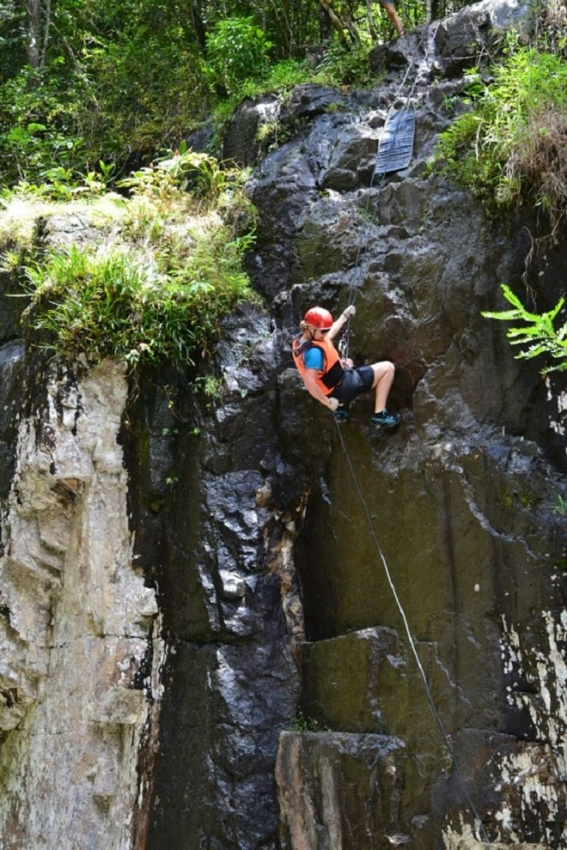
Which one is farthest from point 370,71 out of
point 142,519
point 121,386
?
point 142,519

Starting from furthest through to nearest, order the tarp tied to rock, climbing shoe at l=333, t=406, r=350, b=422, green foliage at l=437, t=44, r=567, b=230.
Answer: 1. the tarp tied to rock
2. climbing shoe at l=333, t=406, r=350, b=422
3. green foliage at l=437, t=44, r=567, b=230

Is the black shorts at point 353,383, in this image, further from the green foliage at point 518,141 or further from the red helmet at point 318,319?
the green foliage at point 518,141

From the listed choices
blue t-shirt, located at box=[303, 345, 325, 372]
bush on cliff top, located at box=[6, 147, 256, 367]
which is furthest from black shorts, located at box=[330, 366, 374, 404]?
bush on cliff top, located at box=[6, 147, 256, 367]

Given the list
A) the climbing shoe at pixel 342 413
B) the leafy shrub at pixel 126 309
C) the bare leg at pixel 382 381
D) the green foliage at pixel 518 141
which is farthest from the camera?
the leafy shrub at pixel 126 309

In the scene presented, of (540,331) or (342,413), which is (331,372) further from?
(540,331)

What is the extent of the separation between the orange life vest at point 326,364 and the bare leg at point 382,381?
0.26m

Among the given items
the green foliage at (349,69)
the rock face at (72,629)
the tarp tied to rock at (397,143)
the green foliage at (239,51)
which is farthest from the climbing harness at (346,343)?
the green foliage at (239,51)

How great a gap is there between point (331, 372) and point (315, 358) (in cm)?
15

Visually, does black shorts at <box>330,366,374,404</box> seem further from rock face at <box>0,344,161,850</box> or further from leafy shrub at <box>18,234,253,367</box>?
rock face at <box>0,344,161,850</box>

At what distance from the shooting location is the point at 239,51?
9.35 meters

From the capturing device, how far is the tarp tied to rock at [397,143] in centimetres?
723

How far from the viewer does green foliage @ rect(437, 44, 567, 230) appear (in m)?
5.91

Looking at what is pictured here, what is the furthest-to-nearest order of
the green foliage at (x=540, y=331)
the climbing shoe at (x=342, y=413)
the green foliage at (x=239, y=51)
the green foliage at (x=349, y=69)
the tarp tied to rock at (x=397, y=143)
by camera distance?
the green foliage at (x=239, y=51), the green foliage at (x=349, y=69), the tarp tied to rock at (x=397, y=143), the climbing shoe at (x=342, y=413), the green foliage at (x=540, y=331)

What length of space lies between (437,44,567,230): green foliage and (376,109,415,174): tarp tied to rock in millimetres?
451
